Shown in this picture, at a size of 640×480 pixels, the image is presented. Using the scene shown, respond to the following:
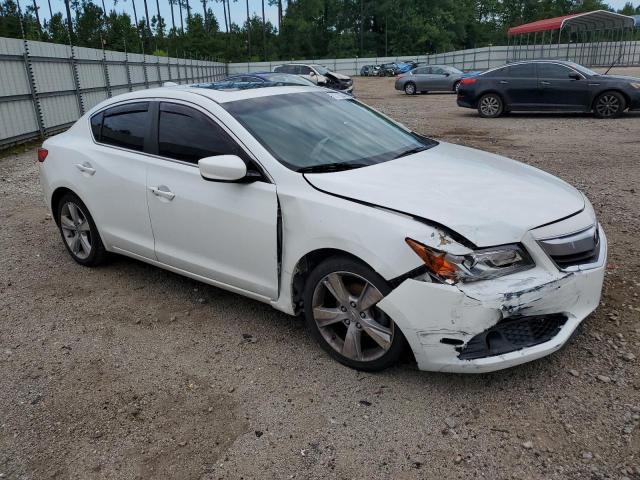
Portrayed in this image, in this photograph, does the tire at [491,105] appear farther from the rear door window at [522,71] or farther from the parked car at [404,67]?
the parked car at [404,67]

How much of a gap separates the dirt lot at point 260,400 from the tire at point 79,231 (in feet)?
1.30

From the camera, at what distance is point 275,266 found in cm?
335

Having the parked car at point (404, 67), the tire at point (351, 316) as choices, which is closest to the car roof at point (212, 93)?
the tire at point (351, 316)

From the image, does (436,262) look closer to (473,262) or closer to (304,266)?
(473,262)

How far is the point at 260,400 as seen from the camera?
3020 mm

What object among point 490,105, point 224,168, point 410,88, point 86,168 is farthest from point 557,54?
point 224,168

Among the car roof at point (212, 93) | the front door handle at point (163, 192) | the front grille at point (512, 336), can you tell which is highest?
the car roof at point (212, 93)

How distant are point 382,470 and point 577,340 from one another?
1647 millimetres

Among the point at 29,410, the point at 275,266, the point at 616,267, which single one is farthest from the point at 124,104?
the point at 616,267

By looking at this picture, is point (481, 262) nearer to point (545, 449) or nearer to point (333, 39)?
point (545, 449)

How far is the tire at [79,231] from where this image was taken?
4.73 m

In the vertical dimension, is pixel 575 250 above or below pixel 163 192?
below

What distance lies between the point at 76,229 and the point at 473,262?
3683 mm

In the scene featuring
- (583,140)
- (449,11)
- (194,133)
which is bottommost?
(583,140)
